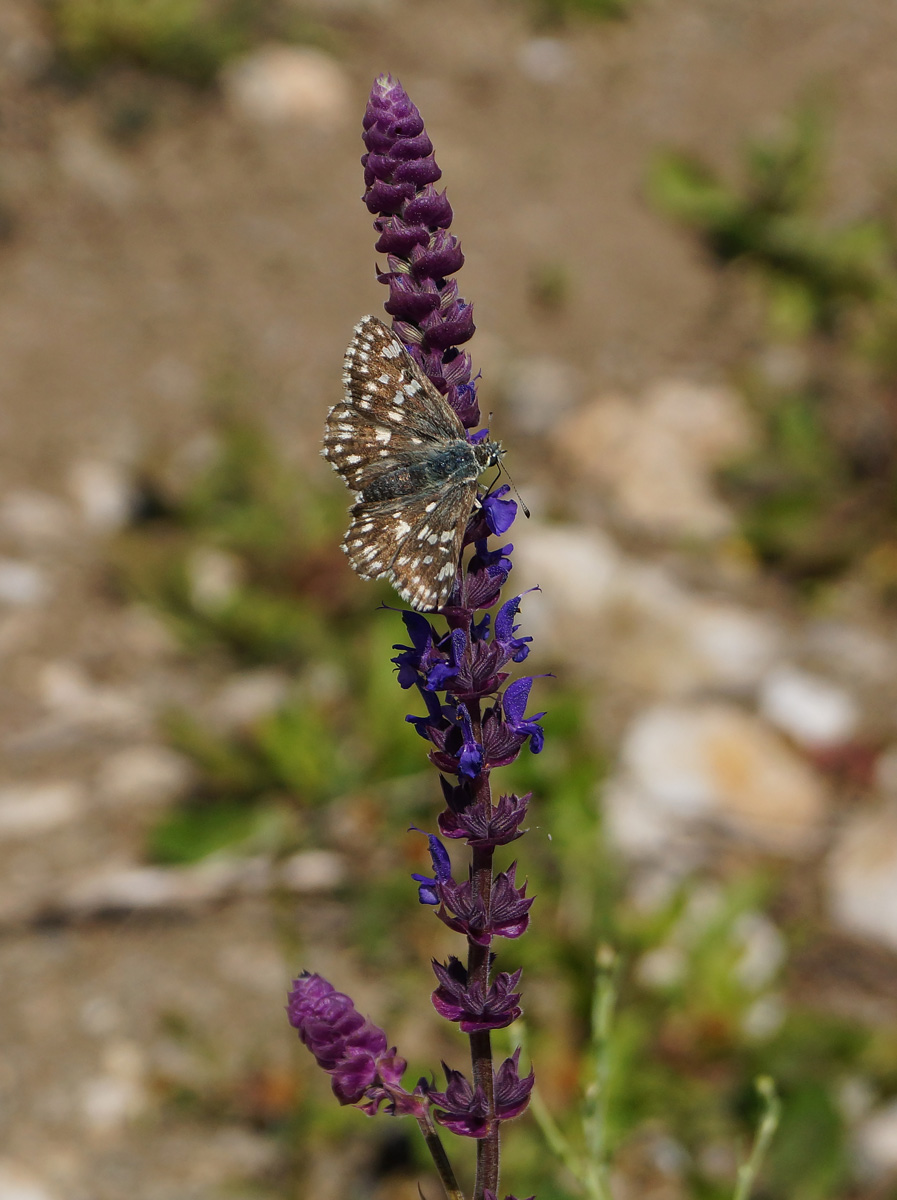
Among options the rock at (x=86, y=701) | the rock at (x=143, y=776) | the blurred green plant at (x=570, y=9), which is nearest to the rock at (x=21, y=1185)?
the rock at (x=143, y=776)

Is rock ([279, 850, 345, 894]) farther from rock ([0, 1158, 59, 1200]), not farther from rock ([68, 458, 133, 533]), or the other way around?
rock ([68, 458, 133, 533])

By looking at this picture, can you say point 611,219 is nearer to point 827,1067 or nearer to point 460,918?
point 827,1067

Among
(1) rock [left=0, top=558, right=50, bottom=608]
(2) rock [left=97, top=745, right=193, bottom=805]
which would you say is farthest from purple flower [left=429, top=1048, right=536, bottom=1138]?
(1) rock [left=0, top=558, right=50, bottom=608]

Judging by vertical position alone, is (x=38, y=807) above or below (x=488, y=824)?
above

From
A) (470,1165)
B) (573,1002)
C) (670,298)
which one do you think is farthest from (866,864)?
(670,298)

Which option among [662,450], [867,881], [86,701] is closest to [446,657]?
[867,881]

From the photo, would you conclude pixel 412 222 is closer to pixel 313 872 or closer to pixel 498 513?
pixel 498 513
